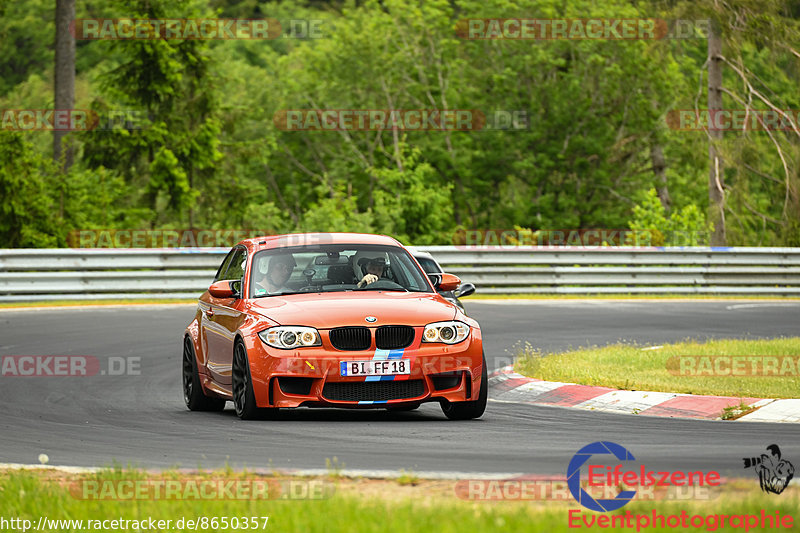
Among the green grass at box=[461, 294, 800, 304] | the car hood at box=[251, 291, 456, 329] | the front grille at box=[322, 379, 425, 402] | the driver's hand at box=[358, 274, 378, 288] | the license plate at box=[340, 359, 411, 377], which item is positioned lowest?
the green grass at box=[461, 294, 800, 304]

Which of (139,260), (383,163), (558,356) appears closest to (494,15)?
(383,163)

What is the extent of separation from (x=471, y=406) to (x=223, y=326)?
227 cm

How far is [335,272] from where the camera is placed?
435 inches

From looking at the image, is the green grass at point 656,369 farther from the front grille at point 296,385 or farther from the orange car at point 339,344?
the front grille at point 296,385

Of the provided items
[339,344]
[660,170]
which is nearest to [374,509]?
[339,344]

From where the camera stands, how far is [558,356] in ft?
47.6

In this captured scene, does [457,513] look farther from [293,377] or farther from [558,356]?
[558,356]

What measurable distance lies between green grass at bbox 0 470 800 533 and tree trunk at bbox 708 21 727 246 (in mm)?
29085

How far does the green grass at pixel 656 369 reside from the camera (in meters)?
11.6

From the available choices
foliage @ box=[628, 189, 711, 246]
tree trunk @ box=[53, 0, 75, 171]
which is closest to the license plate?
foliage @ box=[628, 189, 711, 246]

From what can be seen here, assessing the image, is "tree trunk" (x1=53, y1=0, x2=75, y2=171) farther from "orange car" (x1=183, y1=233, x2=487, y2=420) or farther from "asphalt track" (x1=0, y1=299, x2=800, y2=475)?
"orange car" (x1=183, y1=233, x2=487, y2=420)

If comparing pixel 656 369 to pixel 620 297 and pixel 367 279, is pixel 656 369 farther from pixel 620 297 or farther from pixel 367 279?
pixel 620 297

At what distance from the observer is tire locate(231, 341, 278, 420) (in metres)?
9.95

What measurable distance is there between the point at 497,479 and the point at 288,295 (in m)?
4.22
